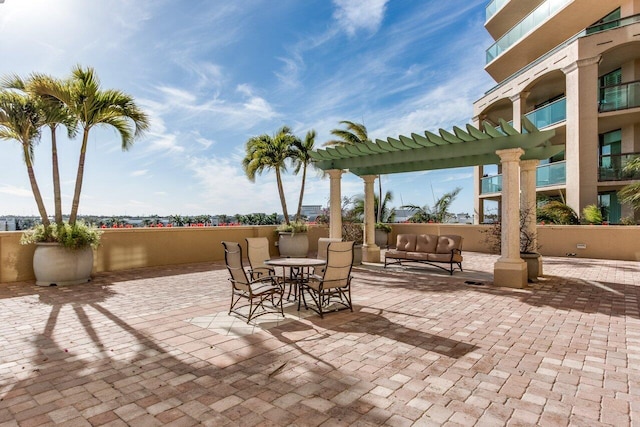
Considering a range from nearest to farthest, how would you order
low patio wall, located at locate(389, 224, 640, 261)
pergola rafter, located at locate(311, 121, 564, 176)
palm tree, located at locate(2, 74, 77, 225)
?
pergola rafter, located at locate(311, 121, 564, 176)
palm tree, located at locate(2, 74, 77, 225)
low patio wall, located at locate(389, 224, 640, 261)

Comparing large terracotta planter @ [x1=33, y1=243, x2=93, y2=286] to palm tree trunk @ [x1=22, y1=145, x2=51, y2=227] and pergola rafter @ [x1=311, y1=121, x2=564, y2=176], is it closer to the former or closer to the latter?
palm tree trunk @ [x1=22, y1=145, x2=51, y2=227]

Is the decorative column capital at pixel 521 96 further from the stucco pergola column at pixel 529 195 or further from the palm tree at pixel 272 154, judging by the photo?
the palm tree at pixel 272 154

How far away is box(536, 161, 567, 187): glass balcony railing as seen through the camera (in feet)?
49.8

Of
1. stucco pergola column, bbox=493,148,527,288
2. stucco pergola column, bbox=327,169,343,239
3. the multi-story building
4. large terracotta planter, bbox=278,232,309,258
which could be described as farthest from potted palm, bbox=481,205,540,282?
large terracotta planter, bbox=278,232,309,258

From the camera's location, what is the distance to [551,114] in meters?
15.8

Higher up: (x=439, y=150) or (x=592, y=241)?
(x=439, y=150)

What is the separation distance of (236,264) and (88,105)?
572 centimetres

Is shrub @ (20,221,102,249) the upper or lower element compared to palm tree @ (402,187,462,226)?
lower

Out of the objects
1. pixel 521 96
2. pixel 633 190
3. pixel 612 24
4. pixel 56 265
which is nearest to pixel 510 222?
pixel 633 190

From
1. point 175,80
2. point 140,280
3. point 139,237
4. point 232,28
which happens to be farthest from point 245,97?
point 140,280

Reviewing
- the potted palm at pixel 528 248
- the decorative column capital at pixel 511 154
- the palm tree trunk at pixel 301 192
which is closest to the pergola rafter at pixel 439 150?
the decorative column capital at pixel 511 154

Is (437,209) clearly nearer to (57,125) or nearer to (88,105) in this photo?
(88,105)

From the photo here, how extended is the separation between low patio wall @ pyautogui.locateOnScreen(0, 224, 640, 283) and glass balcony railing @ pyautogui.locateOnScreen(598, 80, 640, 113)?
5.03 metres

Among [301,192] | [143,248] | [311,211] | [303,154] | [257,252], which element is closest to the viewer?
[257,252]
